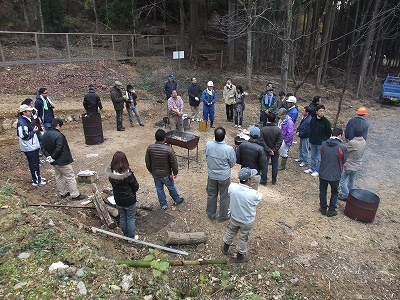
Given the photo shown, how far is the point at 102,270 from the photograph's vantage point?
390cm

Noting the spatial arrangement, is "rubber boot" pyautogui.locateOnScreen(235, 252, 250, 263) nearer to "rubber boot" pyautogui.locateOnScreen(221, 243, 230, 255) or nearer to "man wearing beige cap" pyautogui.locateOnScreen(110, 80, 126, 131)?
"rubber boot" pyautogui.locateOnScreen(221, 243, 230, 255)

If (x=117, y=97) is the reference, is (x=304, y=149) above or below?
below

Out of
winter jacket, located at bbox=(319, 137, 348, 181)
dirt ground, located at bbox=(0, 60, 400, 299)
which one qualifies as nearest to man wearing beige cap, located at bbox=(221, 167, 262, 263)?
dirt ground, located at bbox=(0, 60, 400, 299)

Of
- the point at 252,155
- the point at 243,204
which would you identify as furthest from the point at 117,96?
the point at 243,204

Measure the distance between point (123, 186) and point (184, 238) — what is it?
142cm

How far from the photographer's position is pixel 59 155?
6.11 meters

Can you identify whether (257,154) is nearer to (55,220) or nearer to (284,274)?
(284,274)

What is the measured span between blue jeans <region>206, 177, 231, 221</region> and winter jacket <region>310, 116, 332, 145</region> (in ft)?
11.5

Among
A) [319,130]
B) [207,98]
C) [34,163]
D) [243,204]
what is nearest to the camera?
[243,204]

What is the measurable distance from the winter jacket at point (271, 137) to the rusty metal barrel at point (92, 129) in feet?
18.0

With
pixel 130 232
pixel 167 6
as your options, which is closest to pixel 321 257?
pixel 130 232

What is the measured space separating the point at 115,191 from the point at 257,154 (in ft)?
9.49

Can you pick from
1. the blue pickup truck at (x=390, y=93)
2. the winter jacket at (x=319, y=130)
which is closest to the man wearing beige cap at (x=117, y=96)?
the winter jacket at (x=319, y=130)

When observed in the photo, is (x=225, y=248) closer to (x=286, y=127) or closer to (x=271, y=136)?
(x=271, y=136)
